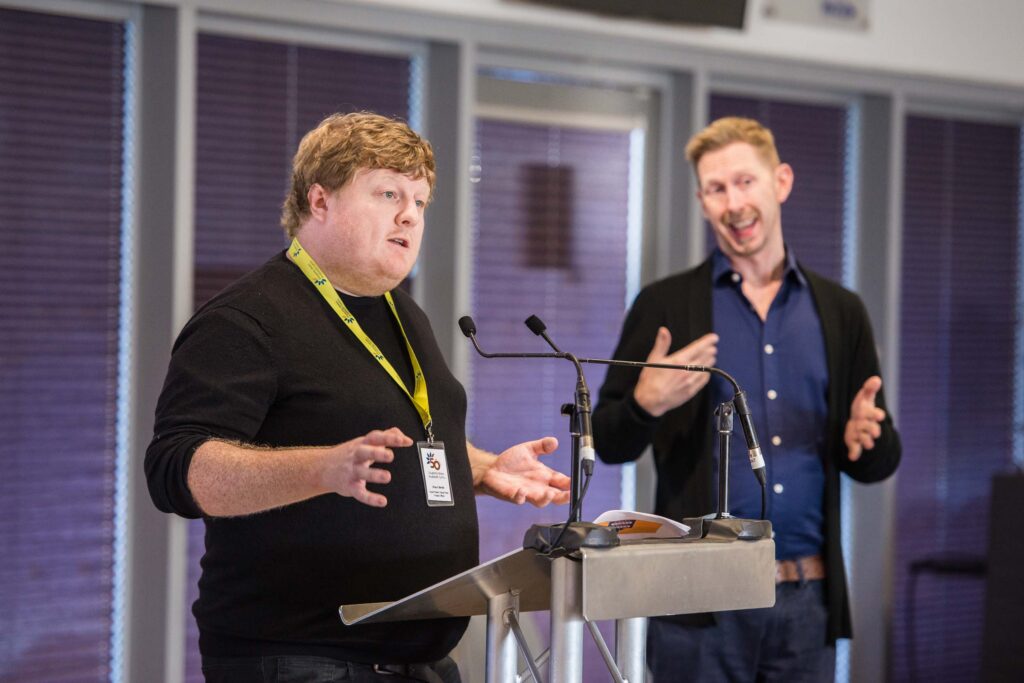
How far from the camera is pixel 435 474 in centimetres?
191

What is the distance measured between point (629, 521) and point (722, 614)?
3.23ft

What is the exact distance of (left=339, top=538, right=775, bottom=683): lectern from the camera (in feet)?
4.87

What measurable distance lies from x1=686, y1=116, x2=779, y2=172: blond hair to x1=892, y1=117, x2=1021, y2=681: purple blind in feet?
5.73

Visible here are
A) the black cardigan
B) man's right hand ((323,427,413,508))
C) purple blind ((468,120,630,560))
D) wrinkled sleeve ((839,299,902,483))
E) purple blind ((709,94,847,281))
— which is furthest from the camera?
purple blind ((709,94,847,281))

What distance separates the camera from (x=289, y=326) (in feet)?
6.06

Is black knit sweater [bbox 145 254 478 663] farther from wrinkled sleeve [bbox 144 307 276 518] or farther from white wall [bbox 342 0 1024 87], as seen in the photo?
white wall [bbox 342 0 1024 87]

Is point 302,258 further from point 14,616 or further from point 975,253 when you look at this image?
point 975,253

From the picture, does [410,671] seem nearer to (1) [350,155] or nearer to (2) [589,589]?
(2) [589,589]

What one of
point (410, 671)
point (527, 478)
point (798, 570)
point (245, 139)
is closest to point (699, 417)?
point (798, 570)

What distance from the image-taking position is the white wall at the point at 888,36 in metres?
3.56

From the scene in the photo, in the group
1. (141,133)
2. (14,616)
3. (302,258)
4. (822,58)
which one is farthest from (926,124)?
(14,616)

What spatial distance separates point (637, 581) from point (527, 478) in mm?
511

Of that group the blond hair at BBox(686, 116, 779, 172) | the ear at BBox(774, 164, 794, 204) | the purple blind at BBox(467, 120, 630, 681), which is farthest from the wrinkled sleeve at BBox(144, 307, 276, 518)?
the purple blind at BBox(467, 120, 630, 681)

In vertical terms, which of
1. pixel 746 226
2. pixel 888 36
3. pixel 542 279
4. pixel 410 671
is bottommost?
pixel 410 671
